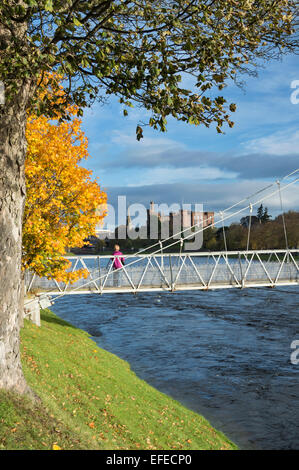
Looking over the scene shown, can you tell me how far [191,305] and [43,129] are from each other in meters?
Answer: 26.8

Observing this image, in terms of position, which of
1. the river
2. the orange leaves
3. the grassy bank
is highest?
the orange leaves

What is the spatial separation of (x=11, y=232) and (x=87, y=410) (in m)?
5.04

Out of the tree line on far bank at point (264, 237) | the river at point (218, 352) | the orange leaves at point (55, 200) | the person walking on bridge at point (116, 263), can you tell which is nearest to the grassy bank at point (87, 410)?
the river at point (218, 352)

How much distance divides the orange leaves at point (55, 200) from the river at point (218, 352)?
636cm

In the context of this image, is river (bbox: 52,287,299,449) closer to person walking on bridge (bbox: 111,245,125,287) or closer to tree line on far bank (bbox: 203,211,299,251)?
person walking on bridge (bbox: 111,245,125,287)

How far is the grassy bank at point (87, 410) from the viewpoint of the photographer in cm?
737

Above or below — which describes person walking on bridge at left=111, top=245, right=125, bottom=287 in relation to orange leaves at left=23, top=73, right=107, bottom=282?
below

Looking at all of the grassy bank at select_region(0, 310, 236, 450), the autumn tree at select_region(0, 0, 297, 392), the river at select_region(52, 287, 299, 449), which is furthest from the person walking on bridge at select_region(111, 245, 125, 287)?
the autumn tree at select_region(0, 0, 297, 392)

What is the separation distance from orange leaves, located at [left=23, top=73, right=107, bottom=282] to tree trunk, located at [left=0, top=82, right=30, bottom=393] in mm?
5185

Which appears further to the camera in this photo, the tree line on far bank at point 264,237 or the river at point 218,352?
the tree line on far bank at point 264,237

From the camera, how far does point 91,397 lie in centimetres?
1173

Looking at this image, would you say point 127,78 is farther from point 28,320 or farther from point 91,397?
point 28,320

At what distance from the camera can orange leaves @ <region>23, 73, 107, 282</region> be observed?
14.1 meters

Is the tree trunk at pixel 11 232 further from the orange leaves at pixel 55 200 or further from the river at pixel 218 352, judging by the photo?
the river at pixel 218 352
